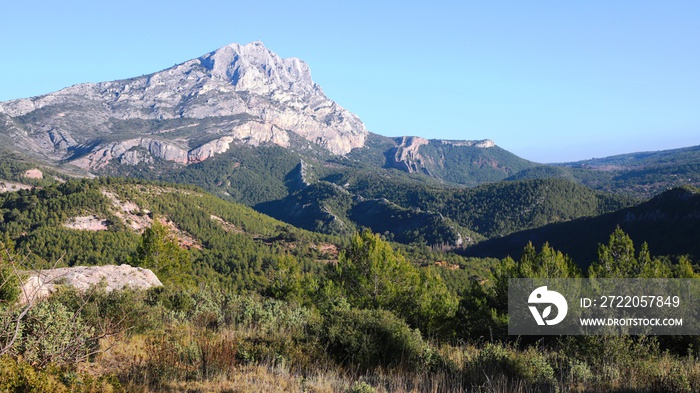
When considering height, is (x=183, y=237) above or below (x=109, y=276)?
below

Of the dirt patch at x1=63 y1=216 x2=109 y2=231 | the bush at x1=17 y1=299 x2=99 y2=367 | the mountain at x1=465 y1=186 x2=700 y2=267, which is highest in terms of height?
the bush at x1=17 y1=299 x2=99 y2=367

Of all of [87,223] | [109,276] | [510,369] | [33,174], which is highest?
[33,174]

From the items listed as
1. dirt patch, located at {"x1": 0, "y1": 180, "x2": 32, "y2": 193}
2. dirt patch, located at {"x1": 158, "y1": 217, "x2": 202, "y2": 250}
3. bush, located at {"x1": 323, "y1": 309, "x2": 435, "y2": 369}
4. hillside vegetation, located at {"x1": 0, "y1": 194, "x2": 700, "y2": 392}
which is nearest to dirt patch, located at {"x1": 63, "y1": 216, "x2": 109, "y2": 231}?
dirt patch, located at {"x1": 158, "y1": 217, "x2": 202, "y2": 250}

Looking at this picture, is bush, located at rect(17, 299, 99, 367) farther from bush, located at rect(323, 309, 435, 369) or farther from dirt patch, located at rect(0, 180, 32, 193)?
dirt patch, located at rect(0, 180, 32, 193)

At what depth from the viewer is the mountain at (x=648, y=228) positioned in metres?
84.4

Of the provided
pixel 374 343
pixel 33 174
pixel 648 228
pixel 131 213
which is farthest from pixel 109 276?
pixel 33 174

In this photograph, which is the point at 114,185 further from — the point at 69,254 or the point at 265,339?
the point at 265,339

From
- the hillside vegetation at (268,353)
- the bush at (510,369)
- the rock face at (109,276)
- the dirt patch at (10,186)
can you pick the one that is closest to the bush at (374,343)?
the hillside vegetation at (268,353)

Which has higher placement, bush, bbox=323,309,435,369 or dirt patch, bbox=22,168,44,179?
dirt patch, bbox=22,168,44,179

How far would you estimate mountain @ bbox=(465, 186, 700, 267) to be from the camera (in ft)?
277

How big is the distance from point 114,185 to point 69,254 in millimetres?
43154

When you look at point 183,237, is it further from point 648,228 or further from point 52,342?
point 648,228

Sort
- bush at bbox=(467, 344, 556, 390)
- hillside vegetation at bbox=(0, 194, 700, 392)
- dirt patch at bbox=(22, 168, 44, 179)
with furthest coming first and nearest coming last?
dirt patch at bbox=(22, 168, 44, 179) → bush at bbox=(467, 344, 556, 390) → hillside vegetation at bbox=(0, 194, 700, 392)

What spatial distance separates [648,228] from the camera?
3716 inches
